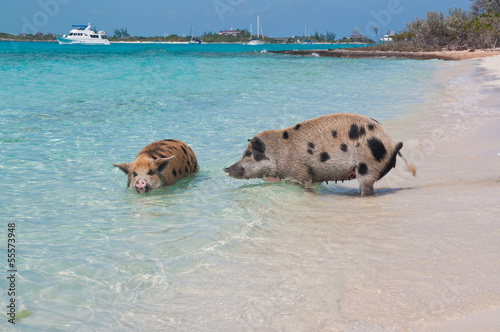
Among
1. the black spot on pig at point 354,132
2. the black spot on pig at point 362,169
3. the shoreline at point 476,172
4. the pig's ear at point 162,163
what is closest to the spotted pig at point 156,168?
the pig's ear at point 162,163

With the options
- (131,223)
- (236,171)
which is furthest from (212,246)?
(236,171)

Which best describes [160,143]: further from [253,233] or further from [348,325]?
[348,325]

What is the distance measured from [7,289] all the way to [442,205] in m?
4.70

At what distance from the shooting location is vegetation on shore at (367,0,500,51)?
70188 millimetres

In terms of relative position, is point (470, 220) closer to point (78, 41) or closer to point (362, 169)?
point (362, 169)

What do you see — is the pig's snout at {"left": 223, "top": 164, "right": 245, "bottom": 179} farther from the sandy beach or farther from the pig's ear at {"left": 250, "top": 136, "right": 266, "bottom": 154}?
the sandy beach

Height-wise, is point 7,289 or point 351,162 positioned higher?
point 351,162

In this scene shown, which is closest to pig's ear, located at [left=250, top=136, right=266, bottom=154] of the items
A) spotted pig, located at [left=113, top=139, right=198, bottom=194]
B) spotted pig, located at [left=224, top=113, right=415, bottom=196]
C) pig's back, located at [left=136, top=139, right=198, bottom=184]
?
spotted pig, located at [left=224, top=113, right=415, bottom=196]

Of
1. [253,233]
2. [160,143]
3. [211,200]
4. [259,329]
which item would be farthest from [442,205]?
[160,143]

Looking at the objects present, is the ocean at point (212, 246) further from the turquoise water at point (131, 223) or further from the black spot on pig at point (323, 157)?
the black spot on pig at point (323, 157)

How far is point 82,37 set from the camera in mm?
152250

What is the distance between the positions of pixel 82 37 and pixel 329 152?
523 ft

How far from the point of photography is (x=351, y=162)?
673 centimetres

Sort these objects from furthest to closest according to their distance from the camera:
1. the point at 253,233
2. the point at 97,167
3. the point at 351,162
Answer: the point at 97,167 → the point at 351,162 → the point at 253,233
